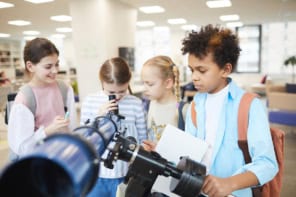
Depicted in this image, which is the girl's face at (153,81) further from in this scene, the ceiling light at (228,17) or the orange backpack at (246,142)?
the ceiling light at (228,17)

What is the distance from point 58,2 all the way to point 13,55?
79.6 inches

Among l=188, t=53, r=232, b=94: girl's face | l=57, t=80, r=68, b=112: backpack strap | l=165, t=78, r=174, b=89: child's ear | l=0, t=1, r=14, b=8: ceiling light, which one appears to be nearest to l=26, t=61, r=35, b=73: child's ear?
l=57, t=80, r=68, b=112: backpack strap

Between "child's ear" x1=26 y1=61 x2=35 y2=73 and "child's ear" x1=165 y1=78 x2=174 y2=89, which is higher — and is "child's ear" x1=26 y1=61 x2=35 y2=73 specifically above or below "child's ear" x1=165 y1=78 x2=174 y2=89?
above

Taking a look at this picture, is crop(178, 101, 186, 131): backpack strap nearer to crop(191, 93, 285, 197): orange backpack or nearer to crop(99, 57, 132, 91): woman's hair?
crop(99, 57, 132, 91): woman's hair

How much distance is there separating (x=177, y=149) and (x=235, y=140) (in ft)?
0.66

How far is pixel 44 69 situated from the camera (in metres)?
1.46

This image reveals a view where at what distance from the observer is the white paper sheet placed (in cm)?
93

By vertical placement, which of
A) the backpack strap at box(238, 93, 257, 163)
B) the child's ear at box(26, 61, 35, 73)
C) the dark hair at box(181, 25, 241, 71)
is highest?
the dark hair at box(181, 25, 241, 71)

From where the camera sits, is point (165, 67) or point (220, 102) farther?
point (165, 67)

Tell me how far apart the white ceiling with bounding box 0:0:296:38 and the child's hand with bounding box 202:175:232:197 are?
5.11 metres

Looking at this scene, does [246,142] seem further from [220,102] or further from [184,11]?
[184,11]

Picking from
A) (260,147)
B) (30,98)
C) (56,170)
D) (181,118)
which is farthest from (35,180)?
(181,118)

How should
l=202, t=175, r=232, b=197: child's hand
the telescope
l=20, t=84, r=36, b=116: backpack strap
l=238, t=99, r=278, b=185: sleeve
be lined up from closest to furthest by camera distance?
the telescope < l=202, t=175, r=232, b=197: child's hand < l=238, t=99, r=278, b=185: sleeve < l=20, t=84, r=36, b=116: backpack strap

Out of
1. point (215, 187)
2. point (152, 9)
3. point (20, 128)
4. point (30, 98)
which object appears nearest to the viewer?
point (215, 187)
